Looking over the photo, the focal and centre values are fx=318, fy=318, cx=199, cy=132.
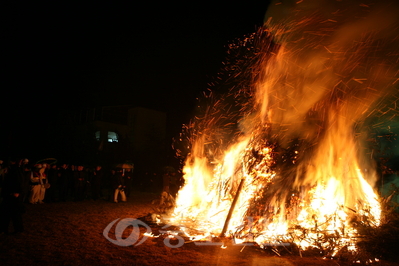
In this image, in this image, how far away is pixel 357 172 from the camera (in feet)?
26.5

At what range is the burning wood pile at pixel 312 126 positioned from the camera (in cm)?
717

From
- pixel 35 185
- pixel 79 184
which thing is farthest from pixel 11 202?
pixel 79 184

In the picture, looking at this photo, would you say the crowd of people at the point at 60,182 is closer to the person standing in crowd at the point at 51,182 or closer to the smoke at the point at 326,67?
the person standing in crowd at the point at 51,182

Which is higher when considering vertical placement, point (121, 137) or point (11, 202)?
point (121, 137)

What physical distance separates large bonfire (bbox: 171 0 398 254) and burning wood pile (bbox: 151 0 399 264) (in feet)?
0.08

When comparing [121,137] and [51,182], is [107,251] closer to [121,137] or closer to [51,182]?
[51,182]

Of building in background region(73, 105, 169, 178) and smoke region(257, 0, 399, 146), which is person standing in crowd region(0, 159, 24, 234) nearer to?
smoke region(257, 0, 399, 146)

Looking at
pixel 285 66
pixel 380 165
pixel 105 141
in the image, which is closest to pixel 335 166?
pixel 380 165

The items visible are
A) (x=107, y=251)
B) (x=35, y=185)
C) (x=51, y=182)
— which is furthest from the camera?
(x=51, y=182)

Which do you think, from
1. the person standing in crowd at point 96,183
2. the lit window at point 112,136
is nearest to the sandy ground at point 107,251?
the person standing in crowd at point 96,183

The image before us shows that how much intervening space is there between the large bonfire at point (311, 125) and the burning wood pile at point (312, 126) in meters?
0.02

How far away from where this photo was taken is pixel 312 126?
25.7 ft

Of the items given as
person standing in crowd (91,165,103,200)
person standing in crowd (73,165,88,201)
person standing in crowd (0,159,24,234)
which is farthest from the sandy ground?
person standing in crowd (91,165,103,200)

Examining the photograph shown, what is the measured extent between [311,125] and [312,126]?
34 millimetres
